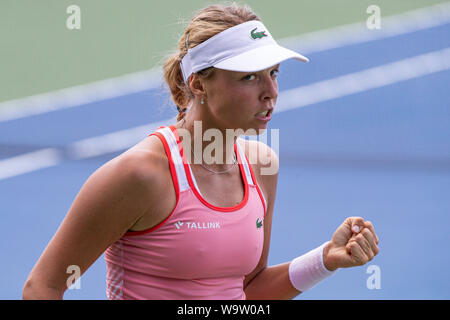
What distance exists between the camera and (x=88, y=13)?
9.87 meters

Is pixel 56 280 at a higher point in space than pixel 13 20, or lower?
lower

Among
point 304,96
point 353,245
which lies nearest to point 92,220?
point 353,245

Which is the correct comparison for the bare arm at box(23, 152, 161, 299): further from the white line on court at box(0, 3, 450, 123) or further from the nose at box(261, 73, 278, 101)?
the white line on court at box(0, 3, 450, 123)

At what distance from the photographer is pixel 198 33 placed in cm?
254

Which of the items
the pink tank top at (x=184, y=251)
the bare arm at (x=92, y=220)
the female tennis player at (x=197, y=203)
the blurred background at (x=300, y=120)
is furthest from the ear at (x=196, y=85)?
the blurred background at (x=300, y=120)

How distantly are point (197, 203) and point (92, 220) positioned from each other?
0.36 metres

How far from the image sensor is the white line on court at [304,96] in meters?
6.39

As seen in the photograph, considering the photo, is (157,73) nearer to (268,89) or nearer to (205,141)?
(205,141)

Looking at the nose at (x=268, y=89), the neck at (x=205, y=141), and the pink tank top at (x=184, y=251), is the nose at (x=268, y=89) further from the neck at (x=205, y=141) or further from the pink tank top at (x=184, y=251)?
the pink tank top at (x=184, y=251)

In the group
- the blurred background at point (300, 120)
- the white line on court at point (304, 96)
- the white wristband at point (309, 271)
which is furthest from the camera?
the white line on court at point (304, 96)

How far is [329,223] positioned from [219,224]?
327cm

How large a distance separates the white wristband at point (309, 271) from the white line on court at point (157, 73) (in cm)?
530
